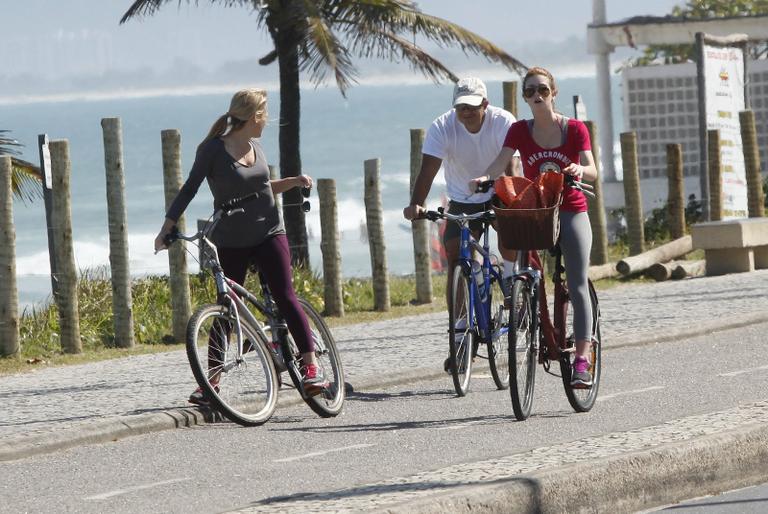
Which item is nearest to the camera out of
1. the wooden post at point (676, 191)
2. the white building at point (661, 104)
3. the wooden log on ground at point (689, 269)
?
the wooden log on ground at point (689, 269)

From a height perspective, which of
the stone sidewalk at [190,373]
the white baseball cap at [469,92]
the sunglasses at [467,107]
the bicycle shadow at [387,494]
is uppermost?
the white baseball cap at [469,92]

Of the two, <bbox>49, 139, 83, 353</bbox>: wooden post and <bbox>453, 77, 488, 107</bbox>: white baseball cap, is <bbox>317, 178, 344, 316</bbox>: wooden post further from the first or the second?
<bbox>453, 77, 488, 107</bbox>: white baseball cap

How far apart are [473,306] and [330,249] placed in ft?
20.6

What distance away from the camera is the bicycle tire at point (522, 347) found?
8617 millimetres

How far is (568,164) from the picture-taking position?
353 inches

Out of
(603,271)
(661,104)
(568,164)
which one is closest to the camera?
(568,164)

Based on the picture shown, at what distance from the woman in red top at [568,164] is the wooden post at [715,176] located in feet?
40.9

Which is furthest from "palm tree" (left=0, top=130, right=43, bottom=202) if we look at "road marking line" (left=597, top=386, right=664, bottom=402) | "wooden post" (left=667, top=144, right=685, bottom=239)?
"road marking line" (left=597, top=386, right=664, bottom=402)

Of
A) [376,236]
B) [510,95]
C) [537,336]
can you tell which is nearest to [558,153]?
[537,336]

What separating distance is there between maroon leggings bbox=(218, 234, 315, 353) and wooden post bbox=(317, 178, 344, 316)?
6.49 m

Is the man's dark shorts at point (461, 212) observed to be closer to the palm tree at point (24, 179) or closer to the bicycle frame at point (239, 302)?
the bicycle frame at point (239, 302)

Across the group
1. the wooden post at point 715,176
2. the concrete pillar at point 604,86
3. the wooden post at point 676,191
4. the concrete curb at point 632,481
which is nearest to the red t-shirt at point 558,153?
the concrete curb at point 632,481

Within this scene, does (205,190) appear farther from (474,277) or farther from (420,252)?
(474,277)

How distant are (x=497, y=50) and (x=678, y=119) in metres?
18.0
